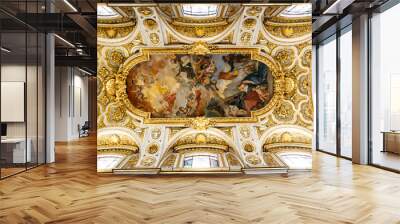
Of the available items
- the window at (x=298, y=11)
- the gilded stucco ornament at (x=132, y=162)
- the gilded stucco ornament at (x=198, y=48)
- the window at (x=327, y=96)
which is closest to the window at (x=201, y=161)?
the gilded stucco ornament at (x=132, y=162)

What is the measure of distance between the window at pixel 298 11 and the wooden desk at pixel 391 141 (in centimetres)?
371

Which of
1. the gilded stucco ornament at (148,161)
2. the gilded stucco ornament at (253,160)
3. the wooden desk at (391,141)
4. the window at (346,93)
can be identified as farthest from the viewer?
the window at (346,93)

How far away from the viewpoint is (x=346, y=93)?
35.7ft

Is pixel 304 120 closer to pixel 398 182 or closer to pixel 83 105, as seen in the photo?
pixel 398 182

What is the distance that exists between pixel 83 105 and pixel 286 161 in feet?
55.2

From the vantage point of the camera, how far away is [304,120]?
28.9 feet

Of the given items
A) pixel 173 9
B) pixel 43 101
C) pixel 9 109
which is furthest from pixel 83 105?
pixel 173 9

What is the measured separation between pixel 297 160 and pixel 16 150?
7047 mm

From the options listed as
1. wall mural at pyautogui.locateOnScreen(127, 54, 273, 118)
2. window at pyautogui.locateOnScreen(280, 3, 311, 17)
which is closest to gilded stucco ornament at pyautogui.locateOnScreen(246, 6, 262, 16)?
window at pyautogui.locateOnScreen(280, 3, 311, 17)

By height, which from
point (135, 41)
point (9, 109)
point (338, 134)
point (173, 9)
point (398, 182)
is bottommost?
point (398, 182)

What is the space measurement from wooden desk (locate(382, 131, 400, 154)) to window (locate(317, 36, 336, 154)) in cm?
266

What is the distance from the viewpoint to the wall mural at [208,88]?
342 inches

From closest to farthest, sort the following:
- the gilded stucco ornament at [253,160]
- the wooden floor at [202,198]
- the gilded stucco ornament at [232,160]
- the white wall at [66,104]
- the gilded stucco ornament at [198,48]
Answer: the wooden floor at [202,198]
the gilded stucco ornament at [232,160]
the gilded stucco ornament at [253,160]
the gilded stucco ornament at [198,48]
the white wall at [66,104]

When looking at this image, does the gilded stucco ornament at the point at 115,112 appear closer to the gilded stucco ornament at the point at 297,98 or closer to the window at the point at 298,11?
the gilded stucco ornament at the point at 297,98
